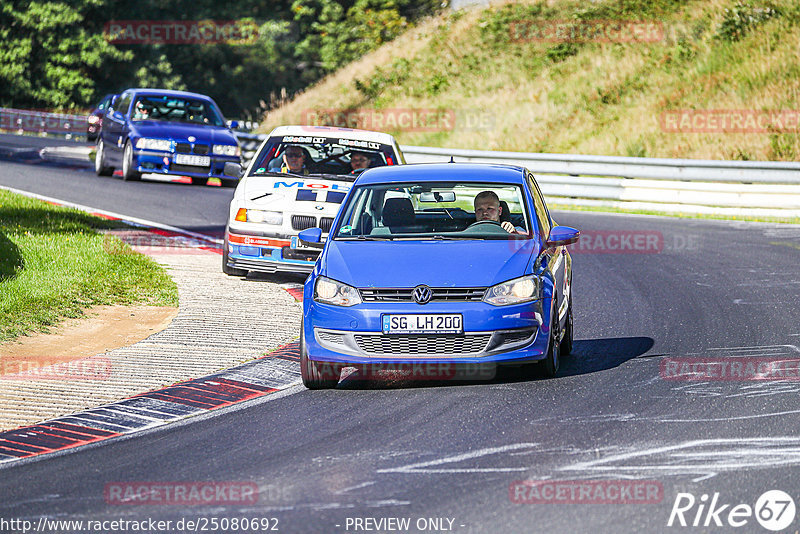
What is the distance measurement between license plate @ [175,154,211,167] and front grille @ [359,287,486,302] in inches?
589

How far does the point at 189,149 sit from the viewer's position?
896 inches

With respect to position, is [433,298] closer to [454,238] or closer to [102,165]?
[454,238]

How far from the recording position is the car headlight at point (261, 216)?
13438mm

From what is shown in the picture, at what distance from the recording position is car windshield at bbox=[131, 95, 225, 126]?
2383 centimetres

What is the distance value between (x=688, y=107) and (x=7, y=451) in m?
24.9

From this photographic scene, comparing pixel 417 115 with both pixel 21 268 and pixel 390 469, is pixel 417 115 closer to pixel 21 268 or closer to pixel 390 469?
pixel 21 268

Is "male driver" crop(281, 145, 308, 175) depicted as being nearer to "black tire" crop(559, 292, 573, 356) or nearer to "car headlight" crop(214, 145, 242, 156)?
"black tire" crop(559, 292, 573, 356)

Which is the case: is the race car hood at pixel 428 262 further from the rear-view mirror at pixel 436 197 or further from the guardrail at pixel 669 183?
the guardrail at pixel 669 183

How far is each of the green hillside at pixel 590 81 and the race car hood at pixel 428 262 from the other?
59.4ft

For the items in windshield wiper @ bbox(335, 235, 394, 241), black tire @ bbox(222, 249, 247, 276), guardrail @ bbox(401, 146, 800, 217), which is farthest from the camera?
guardrail @ bbox(401, 146, 800, 217)

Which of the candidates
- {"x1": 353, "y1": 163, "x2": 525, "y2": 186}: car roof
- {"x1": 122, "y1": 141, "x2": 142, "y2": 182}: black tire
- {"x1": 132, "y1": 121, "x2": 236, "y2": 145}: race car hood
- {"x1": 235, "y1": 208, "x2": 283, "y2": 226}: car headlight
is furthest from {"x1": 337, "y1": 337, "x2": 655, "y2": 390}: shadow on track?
{"x1": 122, "y1": 141, "x2": 142, "y2": 182}: black tire

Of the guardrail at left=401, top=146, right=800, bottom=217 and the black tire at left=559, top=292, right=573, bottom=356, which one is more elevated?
the guardrail at left=401, top=146, right=800, bottom=217

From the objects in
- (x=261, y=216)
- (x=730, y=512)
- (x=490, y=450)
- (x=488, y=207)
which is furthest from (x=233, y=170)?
(x=730, y=512)

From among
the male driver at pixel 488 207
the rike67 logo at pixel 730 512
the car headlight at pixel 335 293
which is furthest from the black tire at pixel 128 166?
the rike67 logo at pixel 730 512
